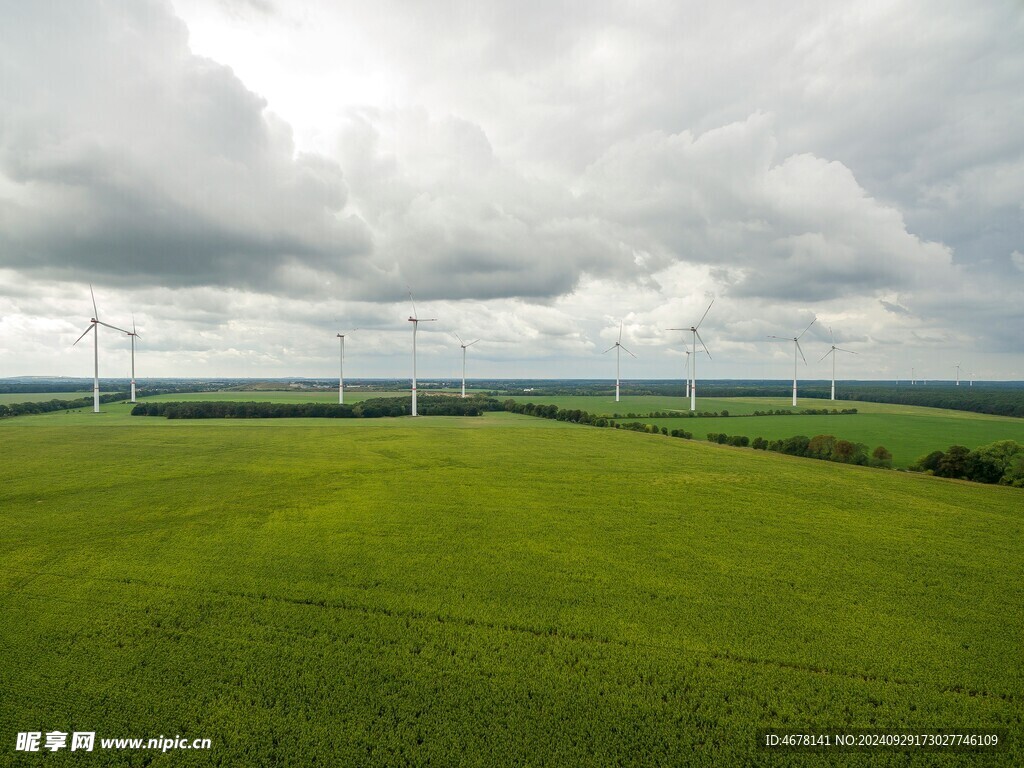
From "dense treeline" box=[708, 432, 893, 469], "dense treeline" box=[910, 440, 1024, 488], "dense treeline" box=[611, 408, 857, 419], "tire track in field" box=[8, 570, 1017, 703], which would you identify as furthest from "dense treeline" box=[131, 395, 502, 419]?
"tire track in field" box=[8, 570, 1017, 703]

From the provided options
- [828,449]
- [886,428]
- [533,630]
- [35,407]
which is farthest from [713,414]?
[35,407]

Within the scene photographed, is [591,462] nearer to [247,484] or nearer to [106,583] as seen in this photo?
[247,484]

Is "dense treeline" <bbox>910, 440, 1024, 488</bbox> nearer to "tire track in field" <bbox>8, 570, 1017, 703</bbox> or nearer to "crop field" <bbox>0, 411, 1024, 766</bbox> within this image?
"crop field" <bbox>0, 411, 1024, 766</bbox>

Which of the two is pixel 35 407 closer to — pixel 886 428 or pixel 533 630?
pixel 533 630

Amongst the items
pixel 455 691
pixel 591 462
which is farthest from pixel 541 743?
pixel 591 462

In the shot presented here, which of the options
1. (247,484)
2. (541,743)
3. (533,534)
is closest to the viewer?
(541,743)

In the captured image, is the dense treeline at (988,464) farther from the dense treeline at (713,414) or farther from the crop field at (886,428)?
the dense treeline at (713,414)
